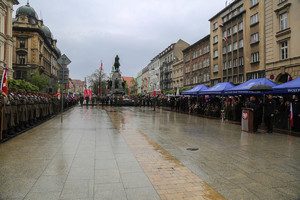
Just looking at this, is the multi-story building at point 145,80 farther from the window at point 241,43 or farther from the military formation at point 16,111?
the military formation at point 16,111

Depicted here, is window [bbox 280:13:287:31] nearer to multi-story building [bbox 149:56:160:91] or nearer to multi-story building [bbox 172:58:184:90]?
multi-story building [bbox 172:58:184:90]

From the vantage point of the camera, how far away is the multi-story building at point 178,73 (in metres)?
58.3

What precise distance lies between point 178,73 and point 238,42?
28120mm

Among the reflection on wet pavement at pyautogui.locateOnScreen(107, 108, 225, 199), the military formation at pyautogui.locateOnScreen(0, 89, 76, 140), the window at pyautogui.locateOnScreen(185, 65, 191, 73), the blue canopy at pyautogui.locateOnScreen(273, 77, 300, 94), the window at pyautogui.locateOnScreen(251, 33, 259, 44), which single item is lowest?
the reflection on wet pavement at pyautogui.locateOnScreen(107, 108, 225, 199)

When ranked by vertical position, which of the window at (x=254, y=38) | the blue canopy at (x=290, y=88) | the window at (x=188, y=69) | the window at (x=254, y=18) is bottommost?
the blue canopy at (x=290, y=88)

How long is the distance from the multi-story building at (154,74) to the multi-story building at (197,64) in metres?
27.8

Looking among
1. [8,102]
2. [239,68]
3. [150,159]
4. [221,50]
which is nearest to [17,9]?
[221,50]

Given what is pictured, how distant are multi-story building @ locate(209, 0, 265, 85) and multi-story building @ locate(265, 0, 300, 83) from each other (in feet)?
6.89

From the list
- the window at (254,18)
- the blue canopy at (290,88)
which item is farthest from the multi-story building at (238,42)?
the blue canopy at (290,88)

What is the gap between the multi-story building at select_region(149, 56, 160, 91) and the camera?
278ft

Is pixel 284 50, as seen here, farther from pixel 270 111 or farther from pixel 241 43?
pixel 270 111

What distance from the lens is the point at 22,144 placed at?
23.5ft

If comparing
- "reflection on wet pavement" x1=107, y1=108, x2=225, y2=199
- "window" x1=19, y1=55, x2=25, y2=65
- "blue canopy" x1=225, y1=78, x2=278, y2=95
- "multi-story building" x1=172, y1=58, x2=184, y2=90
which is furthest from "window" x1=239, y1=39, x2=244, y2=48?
"window" x1=19, y1=55, x2=25, y2=65

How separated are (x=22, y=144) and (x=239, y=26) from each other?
33644mm
